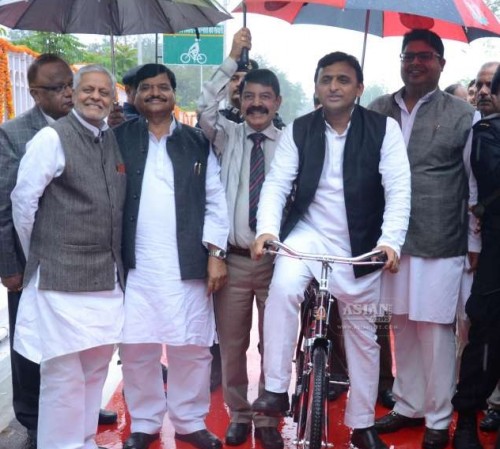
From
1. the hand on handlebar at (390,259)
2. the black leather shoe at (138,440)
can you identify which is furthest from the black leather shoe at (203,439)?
the hand on handlebar at (390,259)

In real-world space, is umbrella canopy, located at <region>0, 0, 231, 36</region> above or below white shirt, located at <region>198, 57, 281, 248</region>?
above

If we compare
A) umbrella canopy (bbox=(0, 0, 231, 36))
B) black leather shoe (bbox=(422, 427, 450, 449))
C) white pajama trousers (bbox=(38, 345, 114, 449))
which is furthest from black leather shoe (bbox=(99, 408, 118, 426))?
umbrella canopy (bbox=(0, 0, 231, 36))

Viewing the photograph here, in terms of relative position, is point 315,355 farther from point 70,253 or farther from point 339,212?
point 70,253

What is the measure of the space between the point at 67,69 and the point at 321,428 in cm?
245

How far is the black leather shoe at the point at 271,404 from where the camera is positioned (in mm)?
3916

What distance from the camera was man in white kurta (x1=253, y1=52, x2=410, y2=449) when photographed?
12.9 feet

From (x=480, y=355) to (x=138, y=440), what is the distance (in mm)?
2035

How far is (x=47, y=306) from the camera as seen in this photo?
385cm

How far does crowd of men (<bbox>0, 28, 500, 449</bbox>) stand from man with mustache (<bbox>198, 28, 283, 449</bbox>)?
0.04ft

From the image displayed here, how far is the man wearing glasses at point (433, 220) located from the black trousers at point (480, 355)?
0.16 meters

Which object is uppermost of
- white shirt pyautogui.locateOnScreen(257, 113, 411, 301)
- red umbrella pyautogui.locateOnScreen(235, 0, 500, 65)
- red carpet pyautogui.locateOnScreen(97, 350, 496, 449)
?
red umbrella pyautogui.locateOnScreen(235, 0, 500, 65)

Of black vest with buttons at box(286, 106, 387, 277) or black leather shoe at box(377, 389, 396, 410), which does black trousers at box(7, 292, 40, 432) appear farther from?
black leather shoe at box(377, 389, 396, 410)

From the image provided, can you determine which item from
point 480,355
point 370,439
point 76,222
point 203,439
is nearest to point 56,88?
point 76,222

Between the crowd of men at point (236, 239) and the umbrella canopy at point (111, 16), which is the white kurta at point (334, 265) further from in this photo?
the umbrella canopy at point (111, 16)
